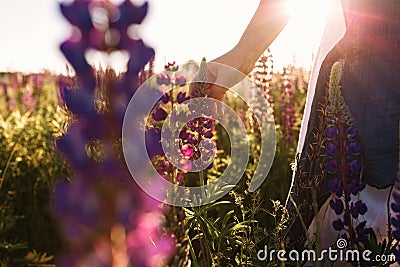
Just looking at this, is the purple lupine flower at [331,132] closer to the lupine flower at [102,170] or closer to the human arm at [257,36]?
the human arm at [257,36]

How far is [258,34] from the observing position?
6.97 feet

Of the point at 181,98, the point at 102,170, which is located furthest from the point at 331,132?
the point at 102,170

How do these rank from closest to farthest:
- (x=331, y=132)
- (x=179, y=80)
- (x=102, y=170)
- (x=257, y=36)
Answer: (x=102, y=170) → (x=331, y=132) → (x=179, y=80) → (x=257, y=36)

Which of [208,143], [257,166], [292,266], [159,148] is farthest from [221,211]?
[159,148]

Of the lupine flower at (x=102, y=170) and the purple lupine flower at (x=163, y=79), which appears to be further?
the purple lupine flower at (x=163, y=79)

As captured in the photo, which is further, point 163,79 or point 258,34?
point 258,34

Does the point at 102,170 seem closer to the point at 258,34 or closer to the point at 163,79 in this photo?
the point at 163,79

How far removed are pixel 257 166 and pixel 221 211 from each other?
1.31 feet

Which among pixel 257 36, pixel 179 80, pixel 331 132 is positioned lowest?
pixel 331 132

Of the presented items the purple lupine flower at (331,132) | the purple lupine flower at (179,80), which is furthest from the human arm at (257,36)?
the purple lupine flower at (331,132)

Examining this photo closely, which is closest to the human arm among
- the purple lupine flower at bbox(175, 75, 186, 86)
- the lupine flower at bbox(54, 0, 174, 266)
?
the purple lupine flower at bbox(175, 75, 186, 86)

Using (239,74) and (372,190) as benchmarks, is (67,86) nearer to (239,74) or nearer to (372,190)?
(239,74)

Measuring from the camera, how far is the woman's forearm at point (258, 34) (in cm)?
209

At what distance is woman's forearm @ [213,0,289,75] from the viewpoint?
82.4 inches
